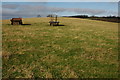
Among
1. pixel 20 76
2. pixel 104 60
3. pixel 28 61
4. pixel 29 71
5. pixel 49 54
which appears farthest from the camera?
pixel 49 54

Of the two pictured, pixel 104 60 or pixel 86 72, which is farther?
pixel 104 60

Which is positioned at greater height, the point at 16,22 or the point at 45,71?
the point at 16,22

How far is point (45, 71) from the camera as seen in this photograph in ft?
20.5

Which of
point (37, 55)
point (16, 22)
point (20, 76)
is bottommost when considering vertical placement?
point (20, 76)

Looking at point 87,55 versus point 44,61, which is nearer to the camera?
point 44,61

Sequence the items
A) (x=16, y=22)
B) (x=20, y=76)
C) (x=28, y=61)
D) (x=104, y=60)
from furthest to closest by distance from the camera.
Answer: (x=16, y=22) → (x=104, y=60) → (x=28, y=61) → (x=20, y=76)

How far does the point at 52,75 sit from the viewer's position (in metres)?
5.89

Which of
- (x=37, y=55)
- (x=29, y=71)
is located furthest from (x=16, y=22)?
(x=29, y=71)

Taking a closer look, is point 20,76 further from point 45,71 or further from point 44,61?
point 44,61

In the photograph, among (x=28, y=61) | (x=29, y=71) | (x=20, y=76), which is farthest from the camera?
(x=28, y=61)

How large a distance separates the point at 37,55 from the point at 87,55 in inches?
131

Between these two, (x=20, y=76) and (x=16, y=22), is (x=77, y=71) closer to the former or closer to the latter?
(x=20, y=76)

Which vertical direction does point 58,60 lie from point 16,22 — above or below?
below

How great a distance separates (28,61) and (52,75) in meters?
2.16
